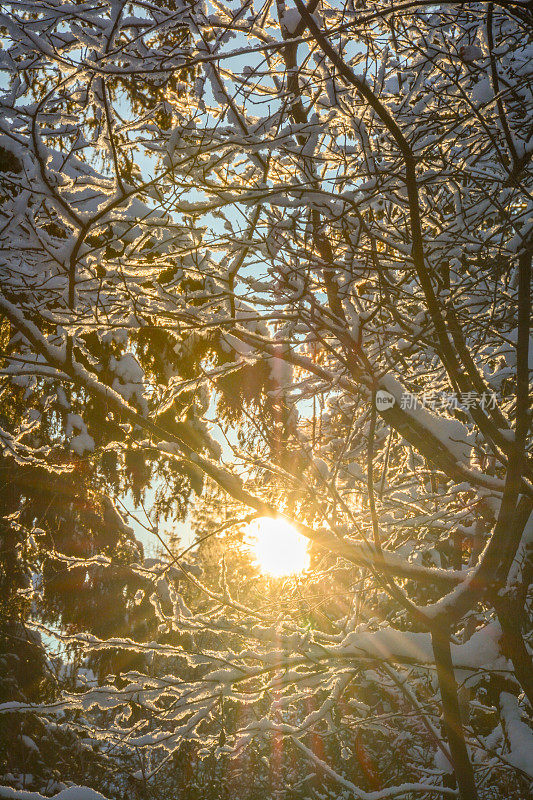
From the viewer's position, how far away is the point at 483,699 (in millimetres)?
5555

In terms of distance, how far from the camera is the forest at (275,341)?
7.09 feet

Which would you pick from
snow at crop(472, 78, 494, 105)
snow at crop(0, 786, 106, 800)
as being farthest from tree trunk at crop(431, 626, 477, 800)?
snow at crop(472, 78, 494, 105)

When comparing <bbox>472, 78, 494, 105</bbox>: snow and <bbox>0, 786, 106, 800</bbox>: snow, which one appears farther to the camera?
<bbox>472, 78, 494, 105</bbox>: snow

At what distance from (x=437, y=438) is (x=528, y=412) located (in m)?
0.63

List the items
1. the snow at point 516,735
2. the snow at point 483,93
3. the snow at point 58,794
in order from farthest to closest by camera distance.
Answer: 1. the snow at point 516,735
2. the snow at point 483,93
3. the snow at point 58,794

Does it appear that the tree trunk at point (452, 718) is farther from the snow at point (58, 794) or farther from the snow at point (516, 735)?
the snow at point (58, 794)

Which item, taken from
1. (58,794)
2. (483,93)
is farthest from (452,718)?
(483,93)

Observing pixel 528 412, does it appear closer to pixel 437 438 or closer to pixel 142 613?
pixel 437 438

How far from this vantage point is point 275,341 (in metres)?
2.54

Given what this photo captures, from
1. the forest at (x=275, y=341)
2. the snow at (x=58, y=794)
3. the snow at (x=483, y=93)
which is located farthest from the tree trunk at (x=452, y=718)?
the snow at (x=483, y=93)

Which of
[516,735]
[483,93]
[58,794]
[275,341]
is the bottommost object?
[58,794]

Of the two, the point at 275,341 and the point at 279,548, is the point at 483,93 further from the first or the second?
the point at 279,548

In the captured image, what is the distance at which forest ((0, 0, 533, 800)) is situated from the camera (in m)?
2.16

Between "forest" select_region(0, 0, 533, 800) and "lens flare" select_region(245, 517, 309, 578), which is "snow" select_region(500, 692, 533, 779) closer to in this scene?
"forest" select_region(0, 0, 533, 800)
